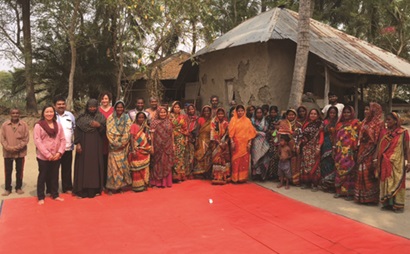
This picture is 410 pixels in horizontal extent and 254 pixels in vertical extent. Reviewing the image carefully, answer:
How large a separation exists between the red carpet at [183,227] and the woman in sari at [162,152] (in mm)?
623

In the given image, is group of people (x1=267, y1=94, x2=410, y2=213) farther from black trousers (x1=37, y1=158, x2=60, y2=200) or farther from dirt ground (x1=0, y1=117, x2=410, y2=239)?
black trousers (x1=37, y1=158, x2=60, y2=200)

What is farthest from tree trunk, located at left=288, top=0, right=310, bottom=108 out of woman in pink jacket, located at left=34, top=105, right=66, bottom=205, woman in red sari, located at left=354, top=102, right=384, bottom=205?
woman in pink jacket, located at left=34, top=105, right=66, bottom=205

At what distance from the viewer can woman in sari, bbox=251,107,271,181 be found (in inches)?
249

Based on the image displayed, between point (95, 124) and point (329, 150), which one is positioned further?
point (329, 150)

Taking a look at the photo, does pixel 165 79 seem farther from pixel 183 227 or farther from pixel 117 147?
pixel 183 227

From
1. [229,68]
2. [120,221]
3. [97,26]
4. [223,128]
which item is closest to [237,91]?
[229,68]

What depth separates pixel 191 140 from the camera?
6.57 metres

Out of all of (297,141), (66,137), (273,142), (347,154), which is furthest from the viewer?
(273,142)

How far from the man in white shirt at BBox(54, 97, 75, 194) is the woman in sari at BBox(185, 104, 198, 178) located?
2.12 metres

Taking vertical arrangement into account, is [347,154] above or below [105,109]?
below

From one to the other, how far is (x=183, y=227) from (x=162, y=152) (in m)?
2.17

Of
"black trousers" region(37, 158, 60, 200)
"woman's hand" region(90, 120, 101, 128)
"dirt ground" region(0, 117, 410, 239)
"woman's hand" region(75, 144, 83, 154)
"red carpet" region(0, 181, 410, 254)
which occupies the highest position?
"woman's hand" region(90, 120, 101, 128)

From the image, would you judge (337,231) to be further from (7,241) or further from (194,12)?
(194,12)

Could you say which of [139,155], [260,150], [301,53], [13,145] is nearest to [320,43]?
[301,53]
